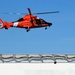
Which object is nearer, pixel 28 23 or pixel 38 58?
pixel 38 58

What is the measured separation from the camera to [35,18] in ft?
135

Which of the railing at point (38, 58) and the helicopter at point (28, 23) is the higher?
the helicopter at point (28, 23)

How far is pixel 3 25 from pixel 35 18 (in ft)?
13.7

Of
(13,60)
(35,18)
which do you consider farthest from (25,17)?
(13,60)

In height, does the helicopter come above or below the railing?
above

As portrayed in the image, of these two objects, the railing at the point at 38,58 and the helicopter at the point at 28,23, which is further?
the helicopter at the point at 28,23

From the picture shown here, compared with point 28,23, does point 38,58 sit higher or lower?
lower

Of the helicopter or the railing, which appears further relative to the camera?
the helicopter

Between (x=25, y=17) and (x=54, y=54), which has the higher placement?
(x=25, y=17)
